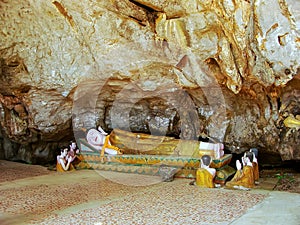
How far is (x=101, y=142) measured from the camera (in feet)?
21.0

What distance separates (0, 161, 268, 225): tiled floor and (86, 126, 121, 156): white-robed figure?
624mm

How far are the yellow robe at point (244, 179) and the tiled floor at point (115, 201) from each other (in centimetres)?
27

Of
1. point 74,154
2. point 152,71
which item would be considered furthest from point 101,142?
point 152,71

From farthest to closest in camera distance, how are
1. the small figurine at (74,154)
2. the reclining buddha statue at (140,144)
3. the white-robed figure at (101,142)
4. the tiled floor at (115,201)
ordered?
the small figurine at (74,154) → the white-robed figure at (101,142) → the reclining buddha statue at (140,144) → the tiled floor at (115,201)

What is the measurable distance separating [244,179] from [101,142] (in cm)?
282

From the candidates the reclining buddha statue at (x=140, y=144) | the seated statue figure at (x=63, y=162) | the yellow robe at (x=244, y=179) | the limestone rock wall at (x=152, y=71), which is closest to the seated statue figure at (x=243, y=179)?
the yellow robe at (x=244, y=179)

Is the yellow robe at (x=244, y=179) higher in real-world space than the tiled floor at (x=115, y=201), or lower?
higher

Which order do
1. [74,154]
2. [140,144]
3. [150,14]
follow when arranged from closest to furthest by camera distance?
1. [150,14]
2. [140,144]
3. [74,154]

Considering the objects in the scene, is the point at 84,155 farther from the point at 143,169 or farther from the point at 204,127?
the point at 204,127

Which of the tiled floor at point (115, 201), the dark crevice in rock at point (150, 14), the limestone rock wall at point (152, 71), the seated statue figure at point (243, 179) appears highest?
the dark crevice in rock at point (150, 14)

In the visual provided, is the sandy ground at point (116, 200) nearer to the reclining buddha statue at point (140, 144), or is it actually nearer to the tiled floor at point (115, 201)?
the tiled floor at point (115, 201)

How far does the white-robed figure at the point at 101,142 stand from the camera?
247 inches

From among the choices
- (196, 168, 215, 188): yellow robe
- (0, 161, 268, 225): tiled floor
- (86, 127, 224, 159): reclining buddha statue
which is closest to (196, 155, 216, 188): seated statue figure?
(196, 168, 215, 188): yellow robe

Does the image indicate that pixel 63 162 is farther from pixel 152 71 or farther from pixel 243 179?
pixel 243 179
